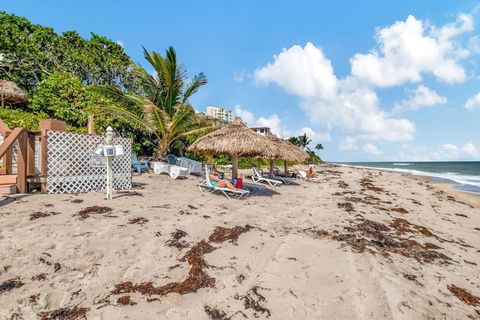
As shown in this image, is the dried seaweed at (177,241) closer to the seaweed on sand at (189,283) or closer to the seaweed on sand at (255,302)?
the seaweed on sand at (189,283)

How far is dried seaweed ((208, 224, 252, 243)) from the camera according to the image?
161 inches

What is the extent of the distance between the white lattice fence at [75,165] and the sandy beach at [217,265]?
704mm

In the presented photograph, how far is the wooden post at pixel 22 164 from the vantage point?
5859 millimetres

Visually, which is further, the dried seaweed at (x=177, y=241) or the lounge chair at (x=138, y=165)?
the lounge chair at (x=138, y=165)

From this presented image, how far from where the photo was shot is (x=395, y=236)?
201 inches

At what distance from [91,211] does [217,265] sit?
10.4 ft

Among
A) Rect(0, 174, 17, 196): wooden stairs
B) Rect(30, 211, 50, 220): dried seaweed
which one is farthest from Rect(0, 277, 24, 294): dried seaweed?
Rect(0, 174, 17, 196): wooden stairs

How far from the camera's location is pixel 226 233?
4.34 m

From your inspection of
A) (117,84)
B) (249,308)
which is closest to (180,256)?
(249,308)

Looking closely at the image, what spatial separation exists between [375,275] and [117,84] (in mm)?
20246

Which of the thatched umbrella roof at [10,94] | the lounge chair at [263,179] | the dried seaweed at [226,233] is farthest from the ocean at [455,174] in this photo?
the thatched umbrella roof at [10,94]

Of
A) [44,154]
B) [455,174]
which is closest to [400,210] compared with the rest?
[44,154]

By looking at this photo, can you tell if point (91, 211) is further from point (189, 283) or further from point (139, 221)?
point (189, 283)

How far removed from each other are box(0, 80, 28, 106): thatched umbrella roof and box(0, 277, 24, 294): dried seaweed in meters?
16.4
